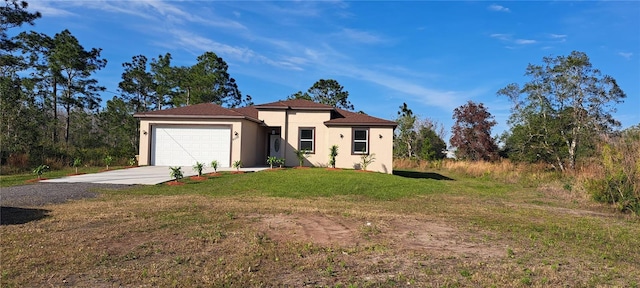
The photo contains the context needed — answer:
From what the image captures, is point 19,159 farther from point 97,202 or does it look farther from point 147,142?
point 97,202

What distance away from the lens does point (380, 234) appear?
235 inches

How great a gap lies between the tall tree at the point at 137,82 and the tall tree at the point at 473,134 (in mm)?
30190

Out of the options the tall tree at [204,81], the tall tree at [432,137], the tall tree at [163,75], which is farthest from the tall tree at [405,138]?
the tall tree at [163,75]

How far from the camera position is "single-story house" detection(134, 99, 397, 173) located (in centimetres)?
1819

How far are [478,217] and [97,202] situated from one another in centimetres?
886

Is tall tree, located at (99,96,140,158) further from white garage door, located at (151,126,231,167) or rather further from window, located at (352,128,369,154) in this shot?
window, located at (352,128,369,154)

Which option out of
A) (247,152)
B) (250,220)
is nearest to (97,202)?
(250,220)

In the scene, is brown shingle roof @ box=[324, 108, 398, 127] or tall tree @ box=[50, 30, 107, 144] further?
tall tree @ box=[50, 30, 107, 144]

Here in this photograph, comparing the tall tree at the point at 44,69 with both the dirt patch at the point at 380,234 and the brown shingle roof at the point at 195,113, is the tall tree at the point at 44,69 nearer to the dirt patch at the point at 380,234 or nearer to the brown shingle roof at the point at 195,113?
the brown shingle roof at the point at 195,113

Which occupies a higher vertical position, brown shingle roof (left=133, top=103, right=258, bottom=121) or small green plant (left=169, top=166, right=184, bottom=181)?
brown shingle roof (left=133, top=103, right=258, bottom=121)

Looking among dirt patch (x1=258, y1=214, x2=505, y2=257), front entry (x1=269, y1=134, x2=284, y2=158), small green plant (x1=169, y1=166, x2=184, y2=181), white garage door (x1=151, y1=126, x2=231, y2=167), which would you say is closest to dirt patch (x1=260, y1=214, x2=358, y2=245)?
dirt patch (x1=258, y1=214, x2=505, y2=257)

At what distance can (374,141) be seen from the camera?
18.6 metres

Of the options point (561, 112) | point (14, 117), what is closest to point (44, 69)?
point (14, 117)

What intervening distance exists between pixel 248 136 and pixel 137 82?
79.3 ft
